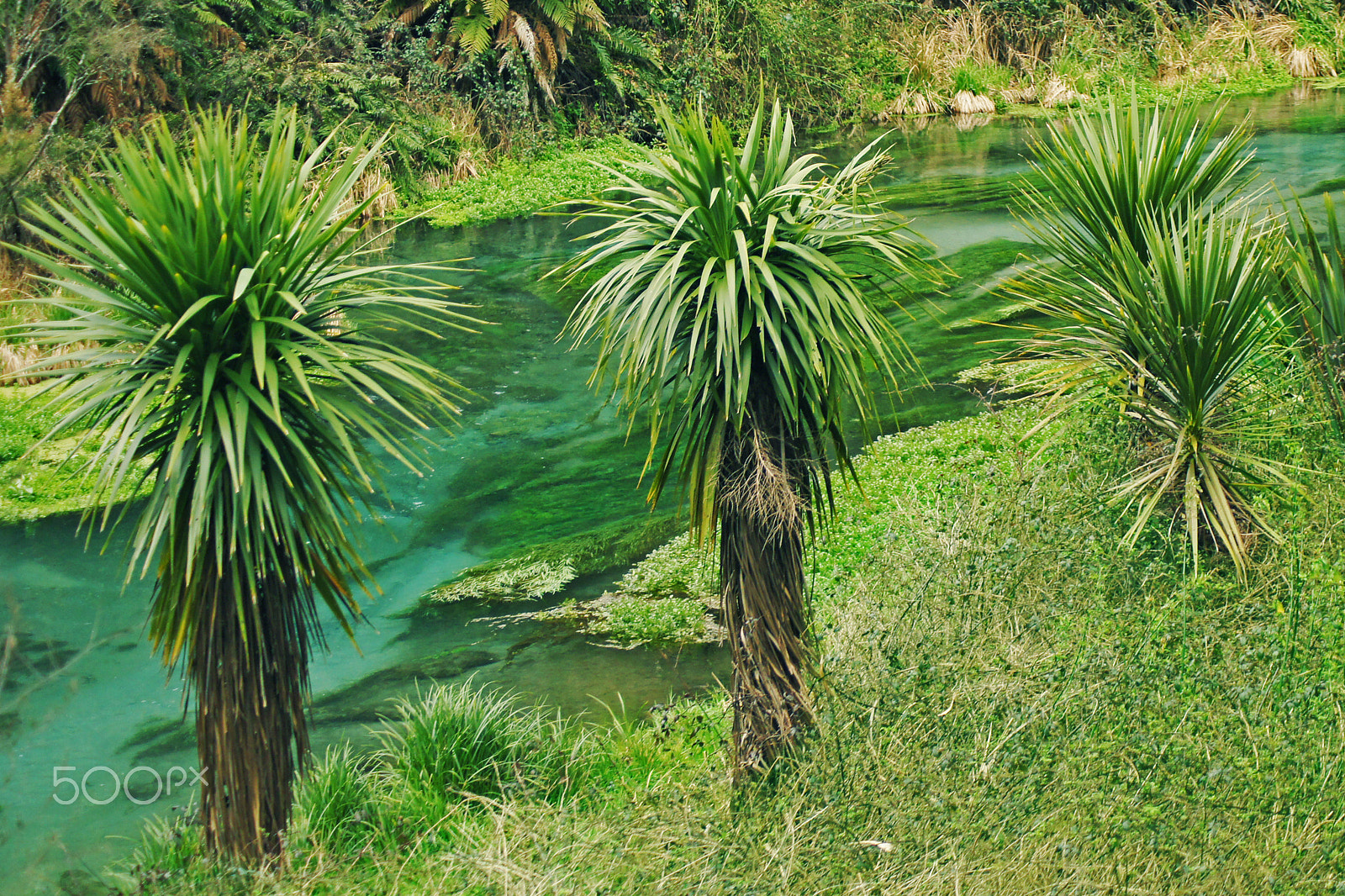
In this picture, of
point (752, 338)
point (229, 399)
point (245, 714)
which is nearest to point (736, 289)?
point (752, 338)

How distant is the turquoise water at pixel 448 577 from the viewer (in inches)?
291

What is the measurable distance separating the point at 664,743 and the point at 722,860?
181 cm

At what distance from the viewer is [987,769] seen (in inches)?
192

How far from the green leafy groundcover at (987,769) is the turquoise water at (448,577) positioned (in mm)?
884

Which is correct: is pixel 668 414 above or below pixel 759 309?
below

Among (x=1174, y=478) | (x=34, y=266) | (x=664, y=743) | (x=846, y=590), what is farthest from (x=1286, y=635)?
(x=34, y=266)

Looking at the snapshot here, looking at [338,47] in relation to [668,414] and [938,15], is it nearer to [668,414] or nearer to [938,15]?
[938,15]

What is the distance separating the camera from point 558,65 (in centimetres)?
2288

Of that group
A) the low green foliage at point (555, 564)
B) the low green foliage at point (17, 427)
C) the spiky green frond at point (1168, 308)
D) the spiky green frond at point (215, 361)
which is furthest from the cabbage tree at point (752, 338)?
the low green foliage at point (17, 427)

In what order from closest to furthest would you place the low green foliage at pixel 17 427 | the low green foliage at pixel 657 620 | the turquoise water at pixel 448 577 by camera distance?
the turquoise water at pixel 448 577 → the low green foliage at pixel 657 620 → the low green foliage at pixel 17 427

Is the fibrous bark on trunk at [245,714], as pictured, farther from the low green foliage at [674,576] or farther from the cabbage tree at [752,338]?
the low green foliage at [674,576]

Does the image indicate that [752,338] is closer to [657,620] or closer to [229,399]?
[229,399]

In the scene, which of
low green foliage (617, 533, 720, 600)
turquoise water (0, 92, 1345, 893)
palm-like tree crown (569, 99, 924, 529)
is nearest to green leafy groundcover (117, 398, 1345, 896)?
turquoise water (0, 92, 1345, 893)

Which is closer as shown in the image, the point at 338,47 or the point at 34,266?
the point at 34,266
